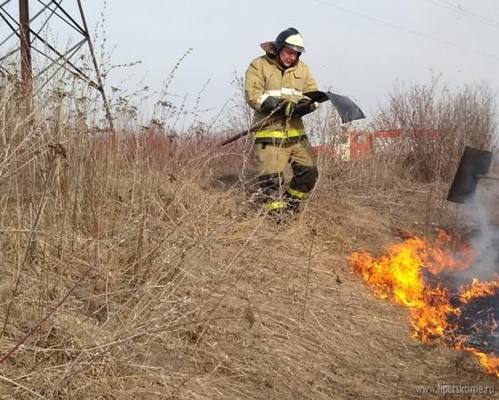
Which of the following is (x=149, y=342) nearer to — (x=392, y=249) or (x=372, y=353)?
(x=372, y=353)

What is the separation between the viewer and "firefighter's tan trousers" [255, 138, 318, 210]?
6.25 metres

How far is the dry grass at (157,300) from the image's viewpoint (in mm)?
2896

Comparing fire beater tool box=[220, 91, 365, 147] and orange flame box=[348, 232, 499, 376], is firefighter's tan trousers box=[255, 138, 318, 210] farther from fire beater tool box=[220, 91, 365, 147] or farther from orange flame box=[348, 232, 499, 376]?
orange flame box=[348, 232, 499, 376]

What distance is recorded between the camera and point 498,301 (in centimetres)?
526

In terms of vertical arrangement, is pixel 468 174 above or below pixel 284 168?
above

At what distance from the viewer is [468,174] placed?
6680 millimetres

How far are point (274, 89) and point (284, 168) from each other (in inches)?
35.1

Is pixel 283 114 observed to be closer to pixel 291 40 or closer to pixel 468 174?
pixel 291 40

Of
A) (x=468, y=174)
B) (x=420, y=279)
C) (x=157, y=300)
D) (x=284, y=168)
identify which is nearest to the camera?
(x=157, y=300)

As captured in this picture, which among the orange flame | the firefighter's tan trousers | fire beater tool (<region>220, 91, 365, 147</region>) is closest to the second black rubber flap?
the orange flame

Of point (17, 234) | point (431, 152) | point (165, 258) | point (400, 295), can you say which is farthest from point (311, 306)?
point (431, 152)

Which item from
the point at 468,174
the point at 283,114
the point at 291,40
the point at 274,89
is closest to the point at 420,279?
the point at 468,174

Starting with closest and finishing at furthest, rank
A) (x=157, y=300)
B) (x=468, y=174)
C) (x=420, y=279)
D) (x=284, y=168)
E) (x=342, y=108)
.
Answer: (x=157, y=300), (x=420, y=279), (x=342, y=108), (x=284, y=168), (x=468, y=174)

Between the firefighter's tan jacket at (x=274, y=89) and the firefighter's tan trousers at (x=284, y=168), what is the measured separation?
12 centimetres
